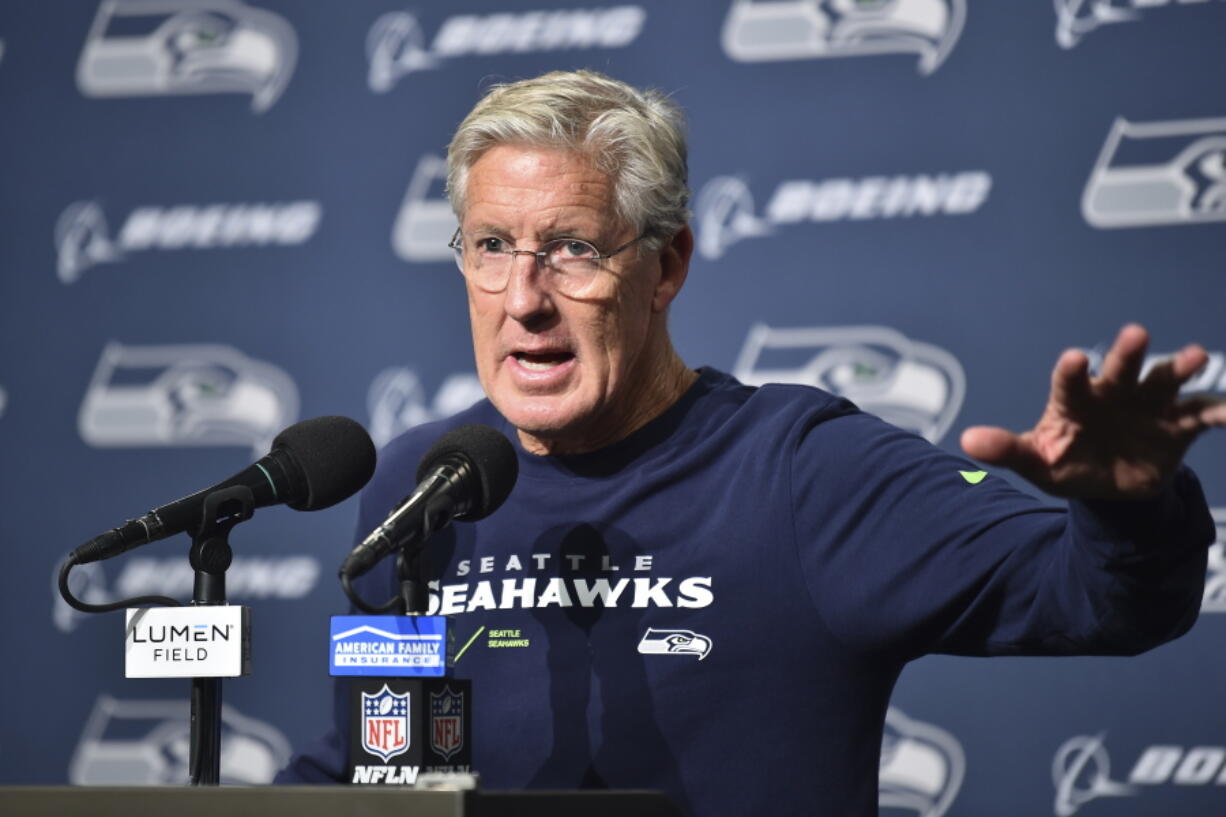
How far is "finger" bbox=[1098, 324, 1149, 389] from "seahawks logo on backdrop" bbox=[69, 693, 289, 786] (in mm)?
2641

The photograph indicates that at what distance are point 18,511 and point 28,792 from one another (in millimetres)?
2615

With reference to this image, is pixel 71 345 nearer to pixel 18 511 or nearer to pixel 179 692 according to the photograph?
pixel 18 511

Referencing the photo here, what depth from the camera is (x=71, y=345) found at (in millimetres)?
3658

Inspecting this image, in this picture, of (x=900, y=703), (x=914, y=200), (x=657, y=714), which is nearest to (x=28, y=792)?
(x=657, y=714)

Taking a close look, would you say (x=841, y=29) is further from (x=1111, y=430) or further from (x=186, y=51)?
(x=1111, y=430)

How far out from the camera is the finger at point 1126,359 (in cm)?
119

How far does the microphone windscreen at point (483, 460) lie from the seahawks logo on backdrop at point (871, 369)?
165 centimetres

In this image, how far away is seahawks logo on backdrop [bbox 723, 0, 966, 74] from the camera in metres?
3.21

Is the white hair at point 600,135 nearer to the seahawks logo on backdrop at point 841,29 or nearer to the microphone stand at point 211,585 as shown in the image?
the microphone stand at point 211,585

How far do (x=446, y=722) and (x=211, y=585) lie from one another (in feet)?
1.06

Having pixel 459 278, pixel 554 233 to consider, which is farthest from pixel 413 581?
pixel 459 278

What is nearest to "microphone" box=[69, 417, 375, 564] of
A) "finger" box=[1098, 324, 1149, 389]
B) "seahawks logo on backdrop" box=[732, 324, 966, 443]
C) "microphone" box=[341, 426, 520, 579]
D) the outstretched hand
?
"microphone" box=[341, 426, 520, 579]

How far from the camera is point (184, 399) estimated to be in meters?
3.58

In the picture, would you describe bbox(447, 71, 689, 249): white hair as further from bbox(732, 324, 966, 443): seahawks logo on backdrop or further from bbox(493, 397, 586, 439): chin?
bbox(732, 324, 966, 443): seahawks logo on backdrop
